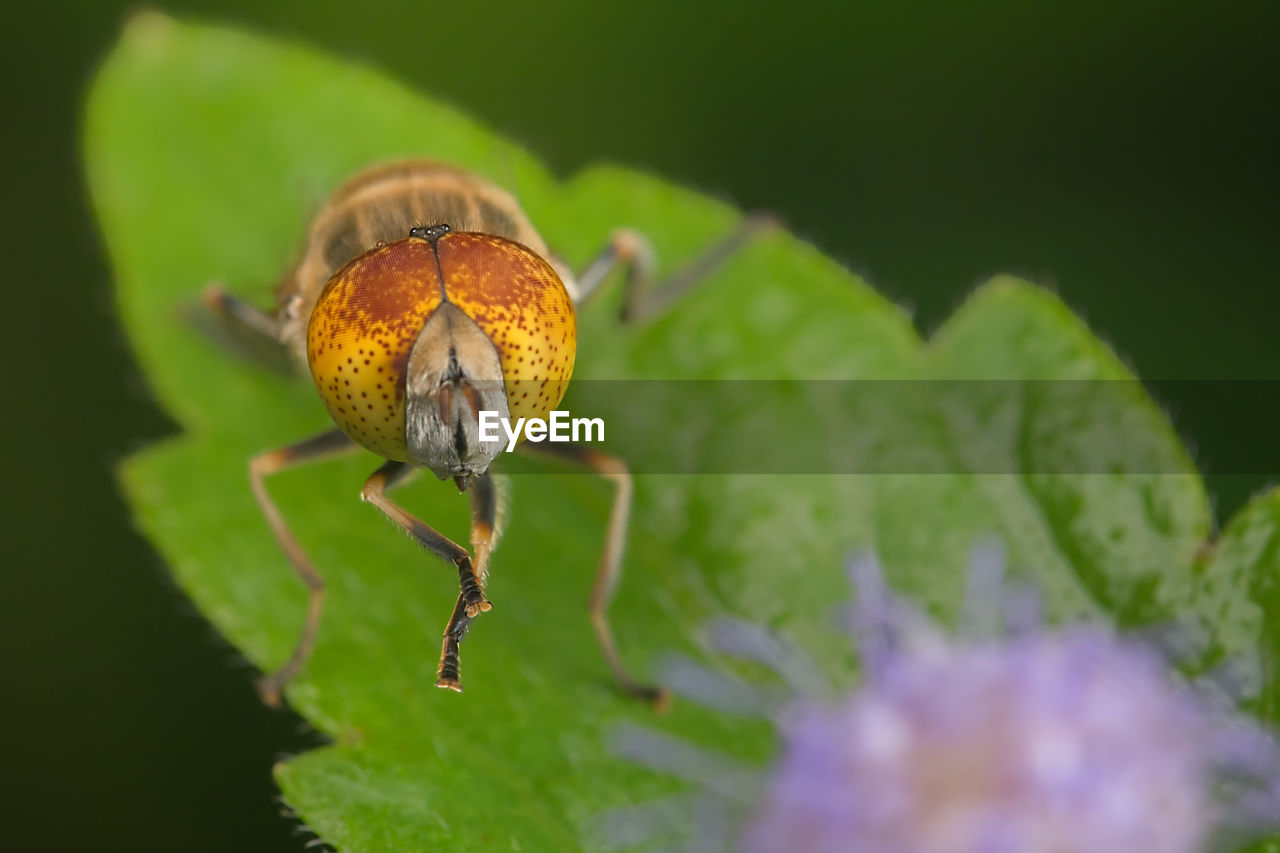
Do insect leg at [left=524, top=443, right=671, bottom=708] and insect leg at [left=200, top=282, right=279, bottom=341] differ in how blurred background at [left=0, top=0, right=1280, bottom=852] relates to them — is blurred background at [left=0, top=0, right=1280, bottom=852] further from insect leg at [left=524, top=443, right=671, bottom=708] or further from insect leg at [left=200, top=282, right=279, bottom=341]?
insect leg at [left=524, top=443, right=671, bottom=708]

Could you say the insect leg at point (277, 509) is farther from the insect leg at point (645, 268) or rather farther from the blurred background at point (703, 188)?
the blurred background at point (703, 188)

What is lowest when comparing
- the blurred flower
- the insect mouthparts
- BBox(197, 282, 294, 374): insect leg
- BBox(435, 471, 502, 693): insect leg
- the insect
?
the blurred flower

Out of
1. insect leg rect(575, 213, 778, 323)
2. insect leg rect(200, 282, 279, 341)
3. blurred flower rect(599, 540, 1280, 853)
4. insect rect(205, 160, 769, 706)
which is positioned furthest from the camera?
insect leg rect(200, 282, 279, 341)

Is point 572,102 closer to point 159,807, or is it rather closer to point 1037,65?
point 1037,65

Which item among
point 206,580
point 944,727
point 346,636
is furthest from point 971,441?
point 206,580

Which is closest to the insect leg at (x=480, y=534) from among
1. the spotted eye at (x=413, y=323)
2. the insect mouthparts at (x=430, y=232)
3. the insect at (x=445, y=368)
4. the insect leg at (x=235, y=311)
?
the insect at (x=445, y=368)

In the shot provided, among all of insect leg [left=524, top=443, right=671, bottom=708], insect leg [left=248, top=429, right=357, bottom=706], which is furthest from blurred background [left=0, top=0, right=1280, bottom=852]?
insect leg [left=524, top=443, right=671, bottom=708]
